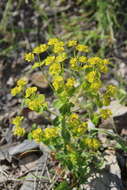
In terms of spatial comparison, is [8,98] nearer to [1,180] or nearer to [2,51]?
[2,51]

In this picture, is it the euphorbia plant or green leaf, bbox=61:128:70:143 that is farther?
green leaf, bbox=61:128:70:143

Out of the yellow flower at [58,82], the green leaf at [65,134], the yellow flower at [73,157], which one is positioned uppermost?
the yellow flower at [58,82]

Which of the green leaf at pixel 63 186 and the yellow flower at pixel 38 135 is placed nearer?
Result: the yellow flower at pixel 38 135

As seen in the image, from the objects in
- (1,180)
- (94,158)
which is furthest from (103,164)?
(1,180)

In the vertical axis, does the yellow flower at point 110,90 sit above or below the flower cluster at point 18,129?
above

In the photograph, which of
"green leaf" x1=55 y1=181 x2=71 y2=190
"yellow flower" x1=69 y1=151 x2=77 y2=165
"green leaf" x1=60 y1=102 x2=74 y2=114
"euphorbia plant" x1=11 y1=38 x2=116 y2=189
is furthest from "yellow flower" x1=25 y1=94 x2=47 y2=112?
"green leaf" x1=55 y1=181 x2=71 y2=190

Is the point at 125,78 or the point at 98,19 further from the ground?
the point at 98,19

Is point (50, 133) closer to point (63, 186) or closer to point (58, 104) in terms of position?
point (58, 104)

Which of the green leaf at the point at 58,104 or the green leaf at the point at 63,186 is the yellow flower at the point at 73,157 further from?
the green leaf at the point at 58,104

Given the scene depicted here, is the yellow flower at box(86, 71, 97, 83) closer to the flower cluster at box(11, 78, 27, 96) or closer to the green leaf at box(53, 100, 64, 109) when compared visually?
the green leaf at box(53, 100, 64, 109)

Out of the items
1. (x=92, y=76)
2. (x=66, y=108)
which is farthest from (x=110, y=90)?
(x=66, y=108)

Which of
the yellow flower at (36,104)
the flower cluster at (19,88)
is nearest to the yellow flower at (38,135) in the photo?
the yellow flower at (36,104)
